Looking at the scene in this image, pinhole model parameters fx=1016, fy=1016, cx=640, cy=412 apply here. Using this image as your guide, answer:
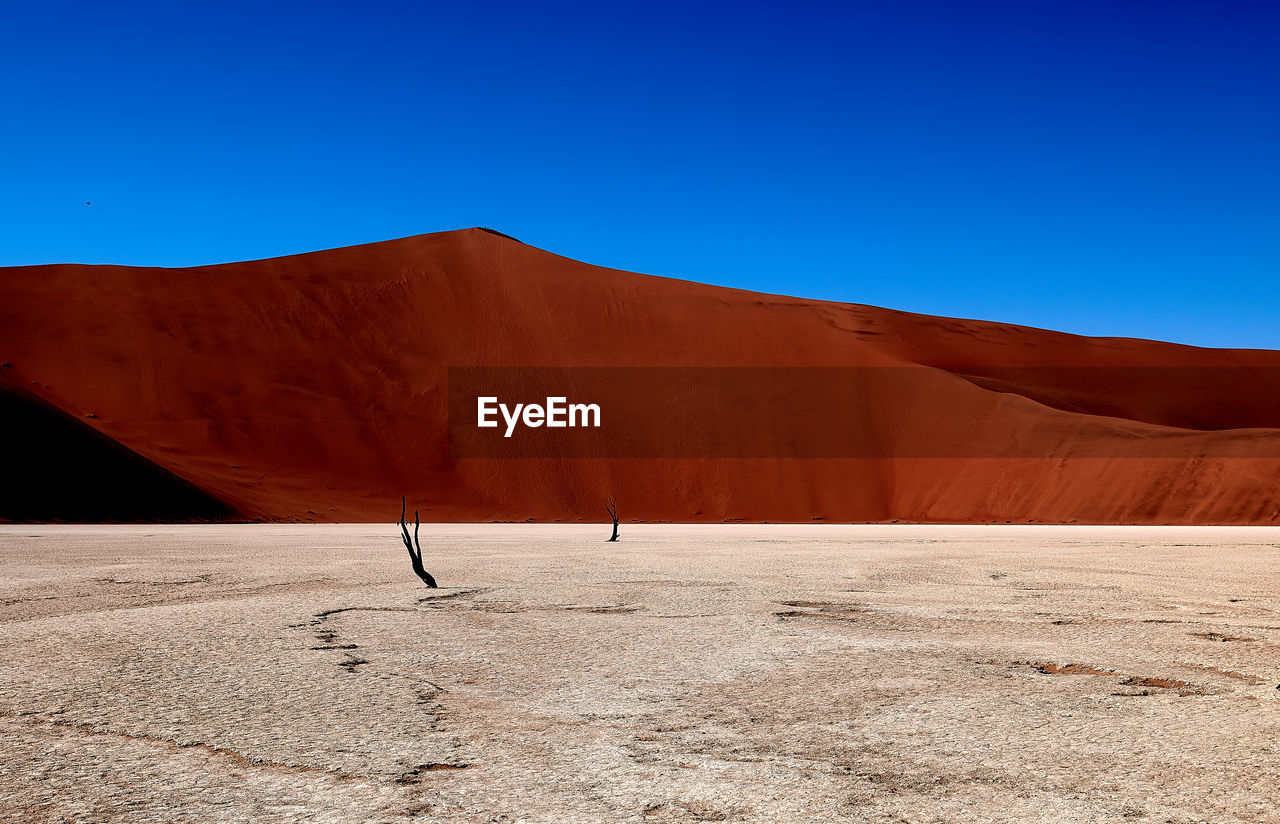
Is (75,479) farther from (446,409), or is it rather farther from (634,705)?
(634,705)

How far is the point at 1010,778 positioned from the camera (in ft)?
11.3

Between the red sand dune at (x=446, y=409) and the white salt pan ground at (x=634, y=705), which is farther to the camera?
the red sand dune at (x=446, y=409)

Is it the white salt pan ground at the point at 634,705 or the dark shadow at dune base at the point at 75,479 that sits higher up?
the dark shadow at dune base at the point at 75,479

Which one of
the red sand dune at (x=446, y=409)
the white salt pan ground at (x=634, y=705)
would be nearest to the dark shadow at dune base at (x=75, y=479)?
the red sand dune at (x=446, y=409)

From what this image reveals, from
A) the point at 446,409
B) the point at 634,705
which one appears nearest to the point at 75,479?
the point at 446,409

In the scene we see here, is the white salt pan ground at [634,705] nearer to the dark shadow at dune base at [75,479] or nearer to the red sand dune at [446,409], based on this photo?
the dark shadow at dune base at [75,479]

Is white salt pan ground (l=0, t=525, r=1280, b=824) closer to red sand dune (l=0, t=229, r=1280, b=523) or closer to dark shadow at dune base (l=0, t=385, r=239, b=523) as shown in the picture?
dark shadow at dune base (l=0, t=385, r=239, b=523)

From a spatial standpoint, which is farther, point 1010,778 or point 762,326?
point 762,326

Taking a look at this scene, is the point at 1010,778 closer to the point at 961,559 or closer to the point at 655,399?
the point at 961,559

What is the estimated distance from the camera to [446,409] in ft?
165

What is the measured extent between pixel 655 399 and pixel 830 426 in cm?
899

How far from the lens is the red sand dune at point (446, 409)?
4138 centimetres

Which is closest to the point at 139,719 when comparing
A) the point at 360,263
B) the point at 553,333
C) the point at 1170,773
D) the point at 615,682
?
the point at 615,682

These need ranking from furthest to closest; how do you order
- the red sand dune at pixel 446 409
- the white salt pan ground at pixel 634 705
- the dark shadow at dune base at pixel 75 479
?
the red sand dune at pixel 446 409 < the dark shadow at dune base at pixel 75 479 < the white salt pan ground at pixel 634 705
